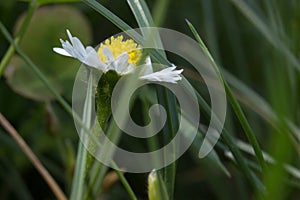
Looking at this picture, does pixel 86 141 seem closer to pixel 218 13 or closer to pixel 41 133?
pixel 41 133

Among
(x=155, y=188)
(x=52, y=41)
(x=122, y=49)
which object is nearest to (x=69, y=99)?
(x=52, y=41)

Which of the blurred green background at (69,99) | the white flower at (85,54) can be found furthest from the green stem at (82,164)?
the blurred green background at (69,99)

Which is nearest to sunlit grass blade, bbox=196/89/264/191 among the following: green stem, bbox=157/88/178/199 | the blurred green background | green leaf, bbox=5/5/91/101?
green stem, bbox=157/88/178/199

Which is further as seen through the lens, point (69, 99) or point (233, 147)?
point (69, 99)

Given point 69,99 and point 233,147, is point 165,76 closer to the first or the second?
point 233,147

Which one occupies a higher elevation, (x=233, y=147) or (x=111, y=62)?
(x=111, y=62)

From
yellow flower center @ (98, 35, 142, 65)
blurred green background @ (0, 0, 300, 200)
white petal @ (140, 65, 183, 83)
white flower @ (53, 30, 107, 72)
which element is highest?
white flower @ (53, 30, 107, 72)

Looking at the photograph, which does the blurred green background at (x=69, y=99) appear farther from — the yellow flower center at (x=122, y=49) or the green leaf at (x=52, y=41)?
the yellow flower center at (x=122, y=49)

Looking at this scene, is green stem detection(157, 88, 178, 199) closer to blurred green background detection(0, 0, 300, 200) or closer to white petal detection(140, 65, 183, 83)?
white petal detection(140, 65, 183, 83)
